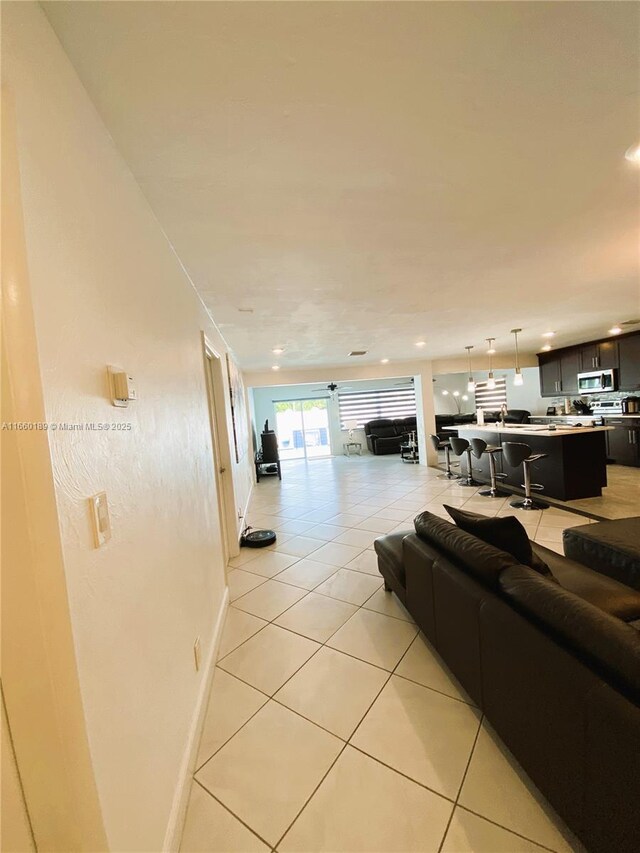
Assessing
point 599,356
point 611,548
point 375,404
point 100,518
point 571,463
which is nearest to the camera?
point 100,518

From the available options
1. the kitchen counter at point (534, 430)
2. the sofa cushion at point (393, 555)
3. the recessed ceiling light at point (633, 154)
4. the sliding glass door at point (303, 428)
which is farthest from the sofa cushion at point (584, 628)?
the sliding glass door at point (303, 428)

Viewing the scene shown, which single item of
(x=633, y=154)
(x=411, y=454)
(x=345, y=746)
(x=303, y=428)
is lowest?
(x=345, y=746)

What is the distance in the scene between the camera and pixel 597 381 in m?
6.27

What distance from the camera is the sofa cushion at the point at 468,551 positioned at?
1.36m

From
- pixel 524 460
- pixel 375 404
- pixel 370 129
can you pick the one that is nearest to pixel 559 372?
pixel 524 460

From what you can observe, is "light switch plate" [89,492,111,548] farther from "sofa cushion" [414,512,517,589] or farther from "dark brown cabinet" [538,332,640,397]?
"dark brown cabinet" [538,332,640,397]

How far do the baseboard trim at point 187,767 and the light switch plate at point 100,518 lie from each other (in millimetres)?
1054

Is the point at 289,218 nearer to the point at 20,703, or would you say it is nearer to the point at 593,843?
the point at 20,703

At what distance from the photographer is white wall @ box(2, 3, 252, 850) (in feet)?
2.33

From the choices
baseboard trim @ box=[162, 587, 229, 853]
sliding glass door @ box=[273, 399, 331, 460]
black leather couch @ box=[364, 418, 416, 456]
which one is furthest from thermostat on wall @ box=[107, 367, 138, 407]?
sliding glass door @ box=[273, 399, 331, 460]

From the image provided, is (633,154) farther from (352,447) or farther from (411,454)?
(352,447)

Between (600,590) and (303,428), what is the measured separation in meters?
9.61

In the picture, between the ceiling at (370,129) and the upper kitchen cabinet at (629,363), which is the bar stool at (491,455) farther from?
the upper kitchen cabinet at (629,363)

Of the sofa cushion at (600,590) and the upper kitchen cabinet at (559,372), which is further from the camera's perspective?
the upper kitchen cabinet at (559,372)
